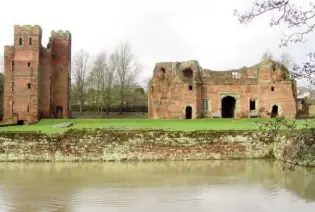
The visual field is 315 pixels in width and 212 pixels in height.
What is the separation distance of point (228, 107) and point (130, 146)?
2223 cm

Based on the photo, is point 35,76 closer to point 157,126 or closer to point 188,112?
point 188,112

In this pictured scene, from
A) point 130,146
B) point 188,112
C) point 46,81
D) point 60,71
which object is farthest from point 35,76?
point 130,146

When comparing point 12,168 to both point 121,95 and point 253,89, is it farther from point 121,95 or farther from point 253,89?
point 121,95

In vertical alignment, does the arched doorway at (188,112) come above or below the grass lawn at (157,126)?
above

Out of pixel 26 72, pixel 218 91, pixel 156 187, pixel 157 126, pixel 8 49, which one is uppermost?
pixel 8 49

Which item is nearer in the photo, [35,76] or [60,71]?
[35,76]

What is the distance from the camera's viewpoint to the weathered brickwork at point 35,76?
131ft

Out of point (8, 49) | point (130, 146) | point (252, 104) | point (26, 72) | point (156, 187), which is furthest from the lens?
point (252, 104)

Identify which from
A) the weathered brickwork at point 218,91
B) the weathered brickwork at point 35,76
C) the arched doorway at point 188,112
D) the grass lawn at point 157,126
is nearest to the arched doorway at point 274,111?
the weathered brickwork at point 218,91

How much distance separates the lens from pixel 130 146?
25.2 m

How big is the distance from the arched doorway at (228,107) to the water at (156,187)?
814 inches

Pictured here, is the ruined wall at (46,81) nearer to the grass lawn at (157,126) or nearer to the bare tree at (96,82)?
the grass lawn at (157,126)

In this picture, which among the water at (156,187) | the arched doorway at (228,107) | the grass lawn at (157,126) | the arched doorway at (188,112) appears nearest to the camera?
the water at (156,187)

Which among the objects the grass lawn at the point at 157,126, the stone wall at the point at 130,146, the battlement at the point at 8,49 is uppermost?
the battlement at the point at 8,49
